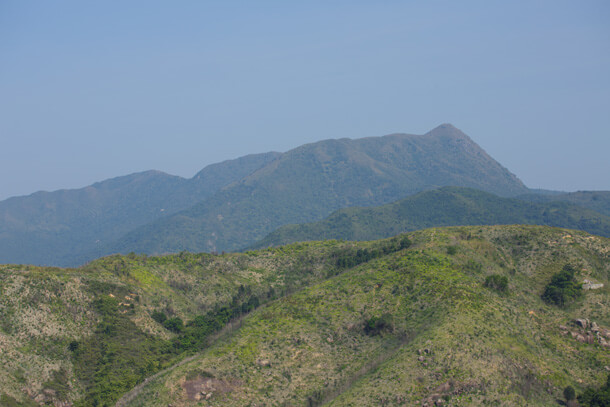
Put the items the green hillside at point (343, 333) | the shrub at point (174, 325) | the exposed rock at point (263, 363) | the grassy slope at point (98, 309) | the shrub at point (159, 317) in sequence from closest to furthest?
the green hillside at point (343, 333) < the exposed rock at point (263, 363) < the grassy slope at point (98, 309) < the shrub at point (174, 325) < the shrub at point (159, 317)

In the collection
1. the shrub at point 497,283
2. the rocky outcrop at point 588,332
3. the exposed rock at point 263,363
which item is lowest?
the rocky outcrop at point 588,332

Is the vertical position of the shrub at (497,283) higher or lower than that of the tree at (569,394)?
higher

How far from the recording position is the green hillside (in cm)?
7506

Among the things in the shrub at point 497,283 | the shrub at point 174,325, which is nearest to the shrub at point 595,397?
the shrub at point 497,283

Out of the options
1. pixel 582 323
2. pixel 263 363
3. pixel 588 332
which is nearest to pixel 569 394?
pixel 588 332

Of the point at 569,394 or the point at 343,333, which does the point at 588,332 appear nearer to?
the point at 569,394

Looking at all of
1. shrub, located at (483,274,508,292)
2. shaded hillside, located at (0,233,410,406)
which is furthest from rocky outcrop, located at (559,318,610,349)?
shaded hillside, located at (0,233,410,406)

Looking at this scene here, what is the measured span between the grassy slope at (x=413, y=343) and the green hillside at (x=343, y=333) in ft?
0.79

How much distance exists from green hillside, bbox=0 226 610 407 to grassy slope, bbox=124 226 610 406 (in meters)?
0.24

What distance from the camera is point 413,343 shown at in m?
80.1

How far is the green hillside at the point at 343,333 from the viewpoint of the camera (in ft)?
246

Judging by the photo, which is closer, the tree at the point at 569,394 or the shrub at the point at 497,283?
the tree at the point at 569,394

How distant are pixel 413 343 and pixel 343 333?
628 inches

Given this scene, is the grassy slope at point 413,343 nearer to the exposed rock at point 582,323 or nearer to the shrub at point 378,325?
the shrub at point 378,325
